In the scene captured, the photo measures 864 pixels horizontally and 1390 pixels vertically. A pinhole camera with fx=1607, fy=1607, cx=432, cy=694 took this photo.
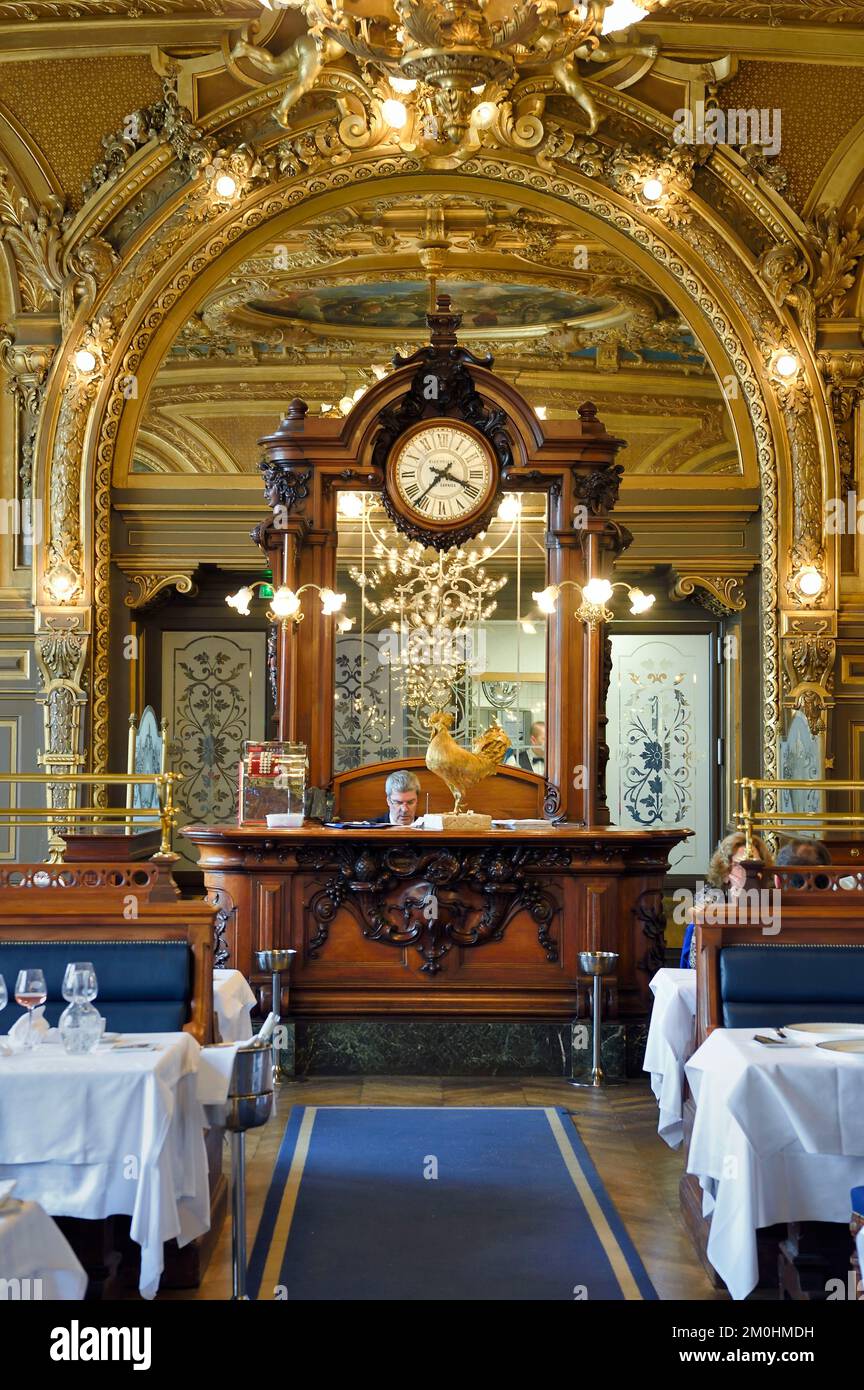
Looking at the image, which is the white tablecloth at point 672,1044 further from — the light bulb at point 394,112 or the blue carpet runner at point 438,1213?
the light bulb at point 394,112

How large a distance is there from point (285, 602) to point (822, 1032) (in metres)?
4.82

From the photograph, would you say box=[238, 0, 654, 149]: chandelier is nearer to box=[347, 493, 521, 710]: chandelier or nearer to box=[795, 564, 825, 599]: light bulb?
box=[795, 564, 825, 599]: light bulb

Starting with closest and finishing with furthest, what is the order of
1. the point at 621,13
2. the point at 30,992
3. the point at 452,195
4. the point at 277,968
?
the point at 30,992
the point at 621,13
the point at 277,968
the point at 452,195

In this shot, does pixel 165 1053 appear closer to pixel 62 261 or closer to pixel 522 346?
pixel 62 261

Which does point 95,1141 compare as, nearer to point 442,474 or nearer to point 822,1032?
point 822,1032

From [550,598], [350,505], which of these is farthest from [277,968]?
[350,505]

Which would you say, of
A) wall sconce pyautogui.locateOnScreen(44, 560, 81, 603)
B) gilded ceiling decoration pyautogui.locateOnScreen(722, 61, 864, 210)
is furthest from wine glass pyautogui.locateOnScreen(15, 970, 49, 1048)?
gilded ceiling decoration pyautogui.locateOnScreen(722, 61, 864, 210)

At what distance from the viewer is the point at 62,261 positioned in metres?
11.9

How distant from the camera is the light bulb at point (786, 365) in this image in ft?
39.3

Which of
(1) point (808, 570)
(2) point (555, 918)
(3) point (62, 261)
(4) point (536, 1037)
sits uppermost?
(3) point (62, 261)

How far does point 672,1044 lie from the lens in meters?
6.53

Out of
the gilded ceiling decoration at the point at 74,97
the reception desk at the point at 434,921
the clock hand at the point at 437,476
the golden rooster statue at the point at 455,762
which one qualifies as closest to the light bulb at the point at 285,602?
the clock hand at the point at 437,476
